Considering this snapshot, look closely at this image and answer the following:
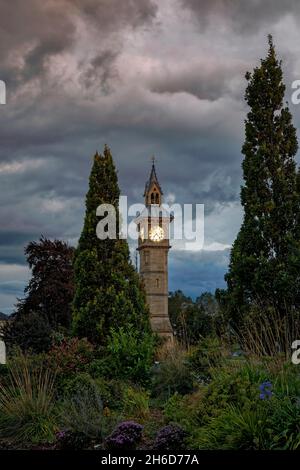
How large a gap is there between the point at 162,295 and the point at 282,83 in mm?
29000

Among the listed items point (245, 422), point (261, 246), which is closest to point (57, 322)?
point (261, 246)

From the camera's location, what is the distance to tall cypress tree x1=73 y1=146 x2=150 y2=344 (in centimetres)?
1792

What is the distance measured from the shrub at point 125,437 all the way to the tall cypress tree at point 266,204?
9.74m

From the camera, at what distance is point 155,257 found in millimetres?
45781

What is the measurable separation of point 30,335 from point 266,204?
27.0ft

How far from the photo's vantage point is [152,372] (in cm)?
1191

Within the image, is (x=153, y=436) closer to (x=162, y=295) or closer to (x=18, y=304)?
(x=18, y=304)

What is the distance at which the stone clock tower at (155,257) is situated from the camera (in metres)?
44.9

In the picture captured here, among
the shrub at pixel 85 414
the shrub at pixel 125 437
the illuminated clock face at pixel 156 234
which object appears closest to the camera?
the shrub at pixel 125 437

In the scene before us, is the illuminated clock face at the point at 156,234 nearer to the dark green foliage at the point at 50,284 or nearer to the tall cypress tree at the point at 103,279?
the dark green foliage at the point at 50,284

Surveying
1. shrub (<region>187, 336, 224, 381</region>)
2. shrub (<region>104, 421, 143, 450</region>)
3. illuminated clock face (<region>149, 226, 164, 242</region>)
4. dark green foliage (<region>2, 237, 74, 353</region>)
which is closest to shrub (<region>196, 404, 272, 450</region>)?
shrub (<region>104, 421, 143, 450</region>)

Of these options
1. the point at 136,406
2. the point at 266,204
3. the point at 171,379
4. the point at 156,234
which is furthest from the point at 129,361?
the point at 156,234

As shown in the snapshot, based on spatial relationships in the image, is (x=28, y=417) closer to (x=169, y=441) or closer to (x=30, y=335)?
(x=169, y=441)

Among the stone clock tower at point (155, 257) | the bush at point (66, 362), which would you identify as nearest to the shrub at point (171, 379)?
the bush at point (66, 362)
